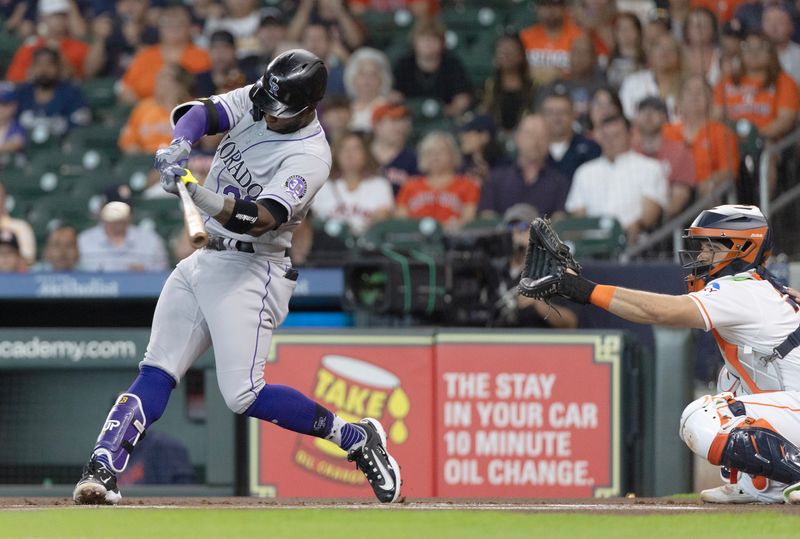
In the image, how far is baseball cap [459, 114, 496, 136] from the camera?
10.4 m

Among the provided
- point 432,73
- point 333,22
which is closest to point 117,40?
point 333,22

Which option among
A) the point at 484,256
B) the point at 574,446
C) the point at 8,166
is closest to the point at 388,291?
the point at 484,256

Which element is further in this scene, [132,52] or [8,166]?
[132,52]

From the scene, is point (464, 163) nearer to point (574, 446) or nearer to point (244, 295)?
point (574, 446)

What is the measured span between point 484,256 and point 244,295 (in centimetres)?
254

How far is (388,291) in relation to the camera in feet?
25.3

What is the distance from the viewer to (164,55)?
1176 centimetres

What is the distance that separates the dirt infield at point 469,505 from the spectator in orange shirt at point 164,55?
21.0 ft

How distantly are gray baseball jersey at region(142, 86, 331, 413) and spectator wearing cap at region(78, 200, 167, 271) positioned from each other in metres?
3.49

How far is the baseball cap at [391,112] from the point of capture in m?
10.4

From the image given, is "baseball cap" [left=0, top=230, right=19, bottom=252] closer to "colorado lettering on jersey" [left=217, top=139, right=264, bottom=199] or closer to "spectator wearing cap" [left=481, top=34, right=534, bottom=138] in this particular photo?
"spectator wearing cap" [left=481, top=34, right=534, bottom=138]

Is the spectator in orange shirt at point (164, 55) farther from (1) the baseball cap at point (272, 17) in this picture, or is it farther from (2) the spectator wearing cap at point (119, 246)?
(2) the spectator wearing cap at point (119, 246)

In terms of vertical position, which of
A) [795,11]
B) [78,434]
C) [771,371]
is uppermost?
[795,11]

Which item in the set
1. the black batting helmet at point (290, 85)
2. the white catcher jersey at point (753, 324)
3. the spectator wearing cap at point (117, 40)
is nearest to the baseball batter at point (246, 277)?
the black batting helmet at point (290, 85)
